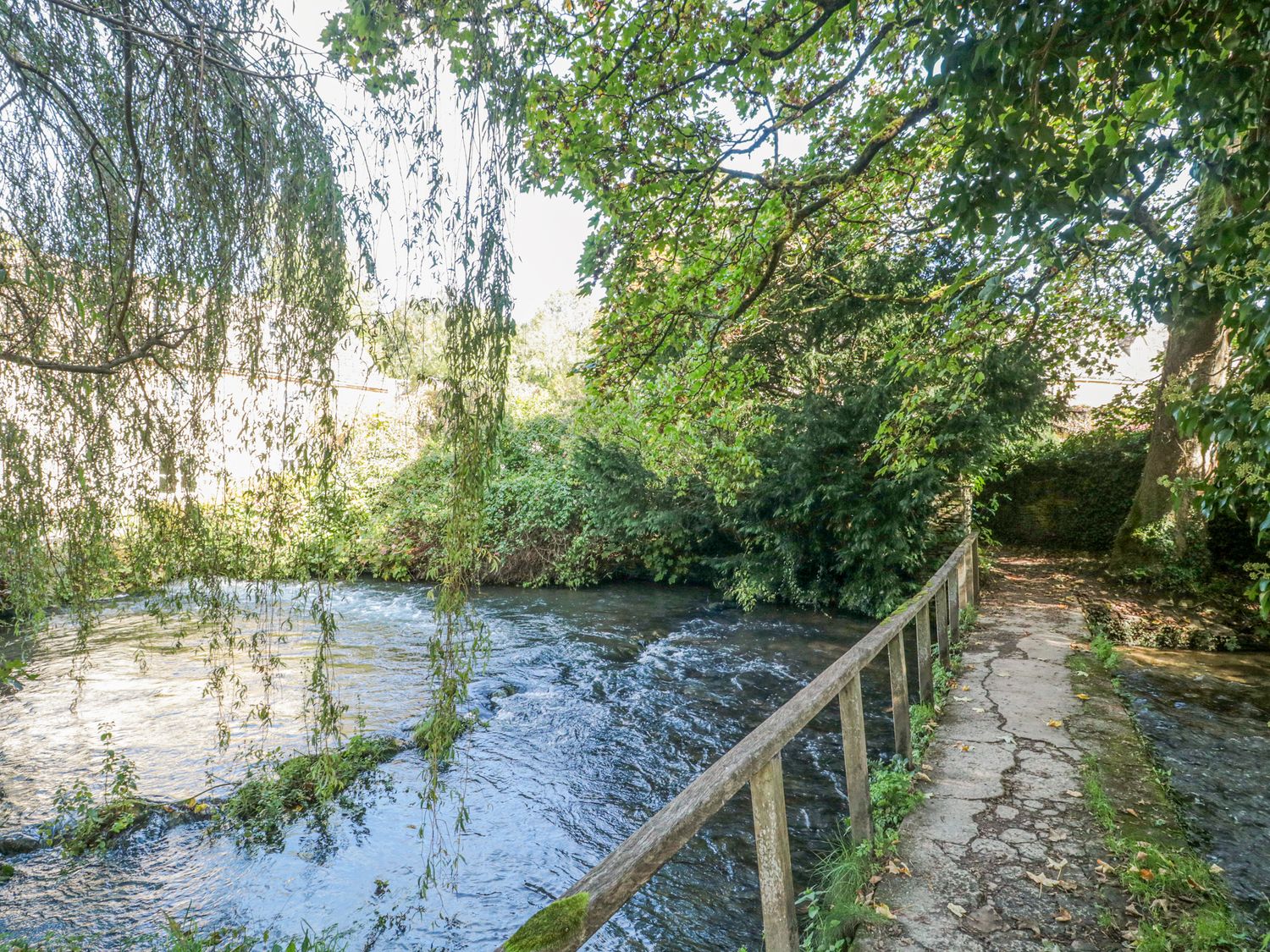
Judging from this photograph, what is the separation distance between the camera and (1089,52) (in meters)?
2.47

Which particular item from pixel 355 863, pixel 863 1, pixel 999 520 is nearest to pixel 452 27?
pixel 863 1

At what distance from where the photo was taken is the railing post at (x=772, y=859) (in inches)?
85.0

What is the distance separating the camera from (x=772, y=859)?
2160 millimetres

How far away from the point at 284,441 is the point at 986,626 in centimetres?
→ 793

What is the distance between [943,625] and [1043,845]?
3276mm

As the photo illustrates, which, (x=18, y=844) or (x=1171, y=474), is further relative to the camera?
(x=1171, y=474)

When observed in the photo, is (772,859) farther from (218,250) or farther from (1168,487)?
(1168,487)

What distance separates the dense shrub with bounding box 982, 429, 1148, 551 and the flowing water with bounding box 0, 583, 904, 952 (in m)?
8.23

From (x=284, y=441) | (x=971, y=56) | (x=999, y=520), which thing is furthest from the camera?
(x=999, y=520)

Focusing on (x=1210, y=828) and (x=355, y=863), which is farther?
→ (x=355, y=863)

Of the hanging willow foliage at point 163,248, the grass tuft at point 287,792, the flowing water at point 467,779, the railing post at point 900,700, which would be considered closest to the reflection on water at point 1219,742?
the railing post at point 900,700

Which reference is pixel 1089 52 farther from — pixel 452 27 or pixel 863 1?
pixel 863 1

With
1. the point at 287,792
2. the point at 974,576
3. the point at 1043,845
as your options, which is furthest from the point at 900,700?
the point at 974,576

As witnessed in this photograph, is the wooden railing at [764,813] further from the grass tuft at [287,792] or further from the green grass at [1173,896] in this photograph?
the grass tuft at [287,792]
